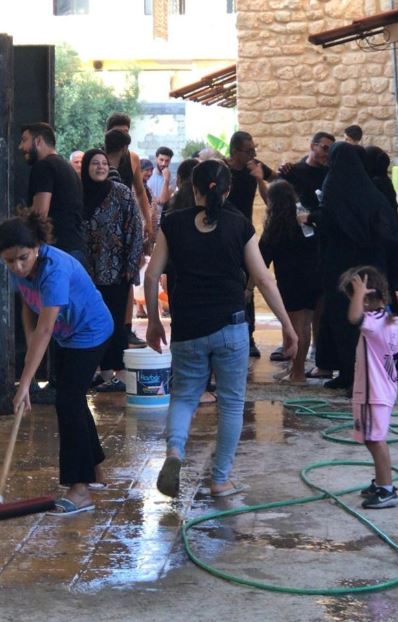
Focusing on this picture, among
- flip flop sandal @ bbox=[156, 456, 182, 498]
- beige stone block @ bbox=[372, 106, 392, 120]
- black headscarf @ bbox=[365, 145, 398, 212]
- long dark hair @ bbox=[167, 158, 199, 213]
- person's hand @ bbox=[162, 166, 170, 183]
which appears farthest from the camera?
beige stone block @ bbox=[372, 106, 392, 120]

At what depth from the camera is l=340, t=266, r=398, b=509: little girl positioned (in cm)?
605

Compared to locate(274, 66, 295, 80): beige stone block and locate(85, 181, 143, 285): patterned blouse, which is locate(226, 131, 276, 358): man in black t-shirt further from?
locate(274, 66, 295, 80): beige stone block

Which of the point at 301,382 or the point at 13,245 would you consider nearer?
the point at 13,245

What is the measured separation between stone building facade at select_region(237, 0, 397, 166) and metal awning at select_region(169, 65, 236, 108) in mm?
2677

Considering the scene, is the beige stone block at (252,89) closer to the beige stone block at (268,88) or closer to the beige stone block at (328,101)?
the beige stone block at (268,88)

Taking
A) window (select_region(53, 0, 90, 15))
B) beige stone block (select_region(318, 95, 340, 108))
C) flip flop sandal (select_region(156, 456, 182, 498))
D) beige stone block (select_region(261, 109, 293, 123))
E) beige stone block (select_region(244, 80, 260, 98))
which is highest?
window (select_region(53, 0, 90, 15))

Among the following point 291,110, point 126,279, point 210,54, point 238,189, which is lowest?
point 126,279

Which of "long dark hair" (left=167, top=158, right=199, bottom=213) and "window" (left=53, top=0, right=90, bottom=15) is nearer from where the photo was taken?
"long dark hair" (left=167, top=158, right=199, bottom=213)

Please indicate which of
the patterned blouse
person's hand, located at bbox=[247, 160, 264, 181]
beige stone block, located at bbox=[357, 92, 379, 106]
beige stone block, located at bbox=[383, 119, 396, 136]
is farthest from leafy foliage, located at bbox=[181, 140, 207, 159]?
the patterned blouse

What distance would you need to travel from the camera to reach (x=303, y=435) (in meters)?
7.87

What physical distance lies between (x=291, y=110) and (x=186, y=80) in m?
23.0

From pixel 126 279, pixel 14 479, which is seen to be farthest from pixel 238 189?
pixel 14 479

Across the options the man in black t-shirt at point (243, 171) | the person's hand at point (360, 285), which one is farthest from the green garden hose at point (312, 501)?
the man in black t-shirt at point (243, 171)

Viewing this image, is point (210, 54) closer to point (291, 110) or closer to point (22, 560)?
point (291, 110)
